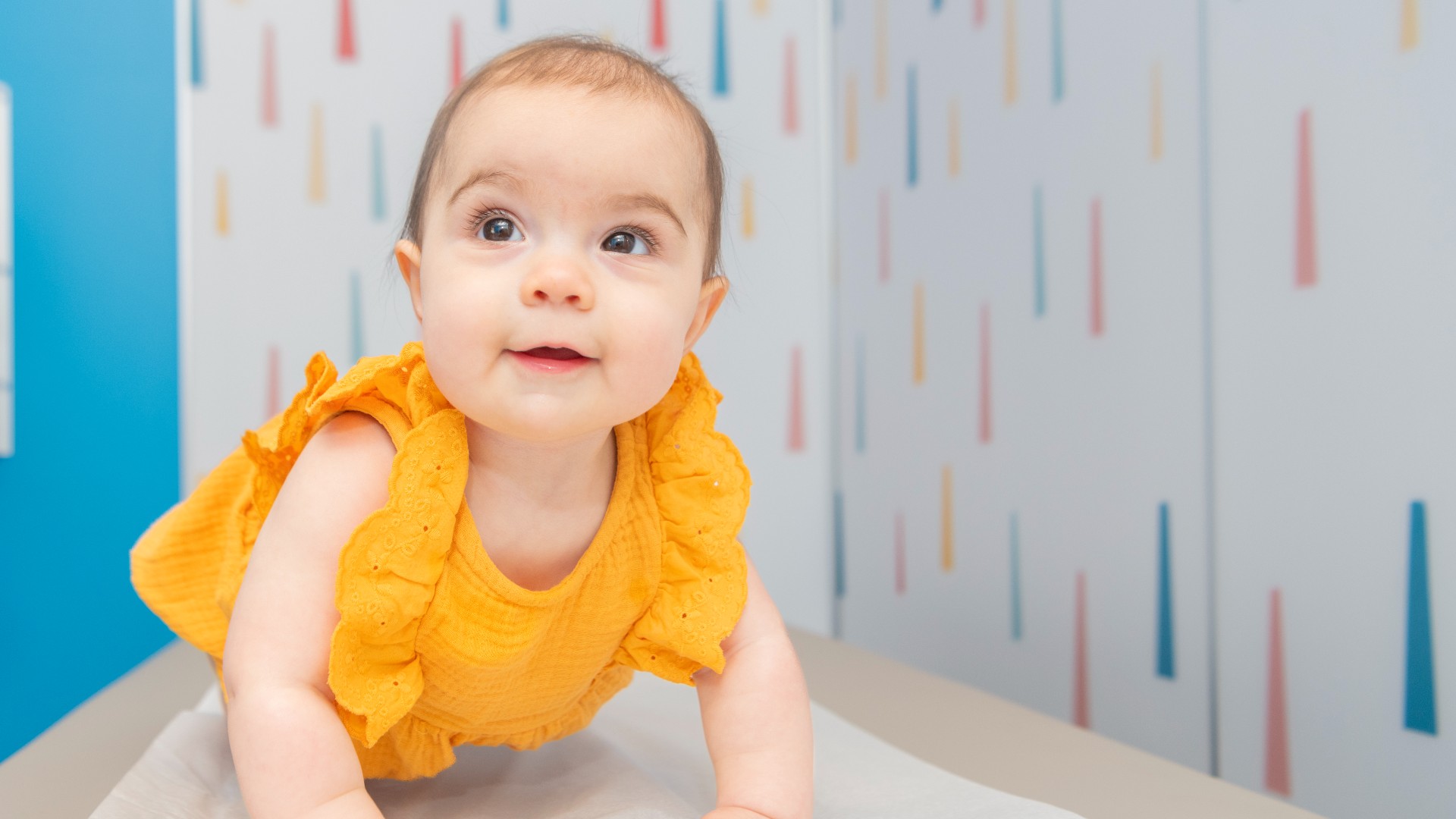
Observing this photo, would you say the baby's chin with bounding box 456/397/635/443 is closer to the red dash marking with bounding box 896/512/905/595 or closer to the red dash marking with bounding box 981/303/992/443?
the red dash marking with bounding box 981/303/992/443

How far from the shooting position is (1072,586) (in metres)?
1.42

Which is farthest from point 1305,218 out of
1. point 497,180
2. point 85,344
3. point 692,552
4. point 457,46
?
point 85,344

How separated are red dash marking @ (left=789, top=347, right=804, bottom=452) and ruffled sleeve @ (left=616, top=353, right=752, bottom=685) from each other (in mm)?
1270

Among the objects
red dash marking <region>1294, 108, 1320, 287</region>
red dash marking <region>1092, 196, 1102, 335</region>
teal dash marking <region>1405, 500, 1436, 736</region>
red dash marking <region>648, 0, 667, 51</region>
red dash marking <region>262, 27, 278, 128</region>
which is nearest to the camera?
teal dash marking <region>1405, 500, 1436, 736</region>

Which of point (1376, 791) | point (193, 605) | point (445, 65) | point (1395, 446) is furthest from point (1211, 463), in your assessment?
point (445, 65)

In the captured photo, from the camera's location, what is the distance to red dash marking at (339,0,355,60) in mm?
1846

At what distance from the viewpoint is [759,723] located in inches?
27.9

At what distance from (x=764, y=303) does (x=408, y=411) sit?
1382 millimetres

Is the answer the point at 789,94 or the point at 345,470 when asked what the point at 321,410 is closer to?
the point at 345,470

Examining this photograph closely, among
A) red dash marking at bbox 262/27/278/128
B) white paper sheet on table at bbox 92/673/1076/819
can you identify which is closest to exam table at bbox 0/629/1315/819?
white paper sheet on table at bbox 92/673/1076/819

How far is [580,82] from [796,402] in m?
1.45

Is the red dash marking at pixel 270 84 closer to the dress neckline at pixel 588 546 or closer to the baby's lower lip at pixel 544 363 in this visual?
the dress neckline at pixel 588 546

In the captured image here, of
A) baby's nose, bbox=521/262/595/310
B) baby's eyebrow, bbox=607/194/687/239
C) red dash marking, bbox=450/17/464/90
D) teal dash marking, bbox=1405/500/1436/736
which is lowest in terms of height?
teal dash marking, bbox=1405/500/1436/736

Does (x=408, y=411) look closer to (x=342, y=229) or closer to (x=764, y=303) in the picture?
(x=342, y=229)
